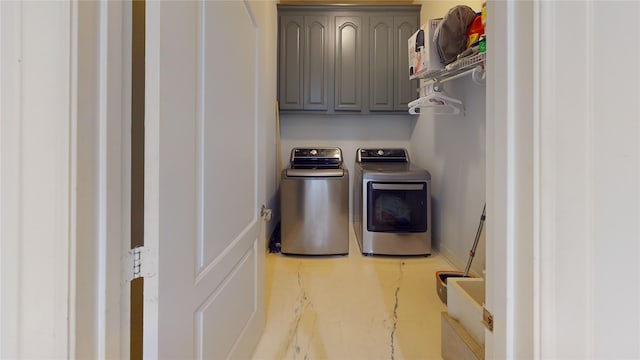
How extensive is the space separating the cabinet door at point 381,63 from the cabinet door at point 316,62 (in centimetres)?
49

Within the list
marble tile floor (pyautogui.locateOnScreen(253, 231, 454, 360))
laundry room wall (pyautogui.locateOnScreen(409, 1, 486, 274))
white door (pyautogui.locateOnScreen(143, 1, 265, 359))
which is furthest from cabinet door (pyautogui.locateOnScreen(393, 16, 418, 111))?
white door (pyautogui.locateOnScreen(143, 1, 265, 359))

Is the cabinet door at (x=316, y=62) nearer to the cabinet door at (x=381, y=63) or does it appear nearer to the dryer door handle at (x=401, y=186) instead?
the cabinet door at (x=381, y=63)

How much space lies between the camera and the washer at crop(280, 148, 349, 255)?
2604 mm

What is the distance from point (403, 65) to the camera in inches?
124

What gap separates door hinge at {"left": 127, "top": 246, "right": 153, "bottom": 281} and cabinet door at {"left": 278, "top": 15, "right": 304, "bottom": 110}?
109 inches

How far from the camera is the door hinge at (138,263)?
0.57 m
